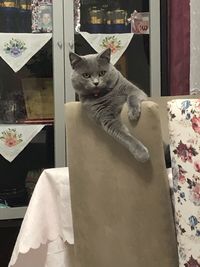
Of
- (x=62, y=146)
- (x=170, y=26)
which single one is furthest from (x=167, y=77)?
(x=62, y=146)

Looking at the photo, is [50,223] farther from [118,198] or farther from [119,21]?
[119,21]

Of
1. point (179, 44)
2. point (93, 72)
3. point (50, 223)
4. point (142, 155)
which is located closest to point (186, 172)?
point (142, 155)

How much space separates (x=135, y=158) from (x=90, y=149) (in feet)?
0.54

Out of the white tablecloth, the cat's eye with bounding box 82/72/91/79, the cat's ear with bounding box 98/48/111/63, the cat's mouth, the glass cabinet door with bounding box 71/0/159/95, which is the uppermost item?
the glass cabinet door with bounding box 71/0/159/95

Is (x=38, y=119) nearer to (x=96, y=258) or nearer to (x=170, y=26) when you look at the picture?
(x=170, y=26)

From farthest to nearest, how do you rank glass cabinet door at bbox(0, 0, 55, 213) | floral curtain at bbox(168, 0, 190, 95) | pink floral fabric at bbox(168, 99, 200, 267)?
floral curtain at bbox(168, 0, 190, 95) → glass cabinet door at bbox(0, 0, 55, 213) → pink floral fabric at bbox(168, 99, 200, 267)

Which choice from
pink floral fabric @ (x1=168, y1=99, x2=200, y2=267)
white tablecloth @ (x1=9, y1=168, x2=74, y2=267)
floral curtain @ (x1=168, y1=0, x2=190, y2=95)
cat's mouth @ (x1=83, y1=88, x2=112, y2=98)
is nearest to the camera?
pink floral fabric @ (x1=168, y1=99, x2=200, y2=267)

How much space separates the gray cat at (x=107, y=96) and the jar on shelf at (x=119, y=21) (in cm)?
106

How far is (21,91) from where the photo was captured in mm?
2424

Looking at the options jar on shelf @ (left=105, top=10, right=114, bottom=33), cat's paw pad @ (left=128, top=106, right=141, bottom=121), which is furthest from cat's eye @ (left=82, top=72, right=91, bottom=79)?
jar on shelf @ (left=105, top=10, right=114, bottom=33)

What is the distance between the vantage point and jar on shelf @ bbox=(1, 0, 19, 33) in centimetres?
230

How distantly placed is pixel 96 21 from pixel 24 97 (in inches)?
21.5

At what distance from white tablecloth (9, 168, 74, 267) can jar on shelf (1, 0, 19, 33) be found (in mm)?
1046

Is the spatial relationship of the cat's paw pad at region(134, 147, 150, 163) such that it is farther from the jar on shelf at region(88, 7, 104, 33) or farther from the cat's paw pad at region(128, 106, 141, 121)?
the jar on shelf at region(88, 7, 104, 33)
